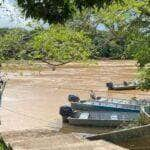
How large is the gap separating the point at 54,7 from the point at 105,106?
62.6ft

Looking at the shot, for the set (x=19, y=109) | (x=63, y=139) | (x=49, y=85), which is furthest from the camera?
(x=49, y=85)

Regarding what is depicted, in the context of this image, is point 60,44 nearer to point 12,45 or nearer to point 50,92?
point 12,45

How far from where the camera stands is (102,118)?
73.3 feet

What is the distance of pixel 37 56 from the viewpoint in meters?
20.2

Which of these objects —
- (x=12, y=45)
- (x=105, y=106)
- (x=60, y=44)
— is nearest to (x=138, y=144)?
(x=60, y=44)

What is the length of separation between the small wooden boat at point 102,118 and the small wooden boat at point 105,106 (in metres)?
0.42

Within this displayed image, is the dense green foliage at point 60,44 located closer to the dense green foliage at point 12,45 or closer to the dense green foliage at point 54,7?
the dense green foliage at point 12,45

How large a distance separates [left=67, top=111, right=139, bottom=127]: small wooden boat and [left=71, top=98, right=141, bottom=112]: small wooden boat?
1.37 ft

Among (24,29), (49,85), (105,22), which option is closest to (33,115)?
(24,29)

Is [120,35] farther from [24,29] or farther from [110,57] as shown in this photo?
[110,57]

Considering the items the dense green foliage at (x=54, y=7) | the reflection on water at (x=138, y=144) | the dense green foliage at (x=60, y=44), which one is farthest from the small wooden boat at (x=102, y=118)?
the dense green foliage at (x=54, y=7)

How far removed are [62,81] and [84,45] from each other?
2642 centimetres

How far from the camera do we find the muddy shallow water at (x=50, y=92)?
1035 inches

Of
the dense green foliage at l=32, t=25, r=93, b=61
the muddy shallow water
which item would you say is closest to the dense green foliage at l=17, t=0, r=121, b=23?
the dense green foliage at l=32, t=25, r=93, b=61
